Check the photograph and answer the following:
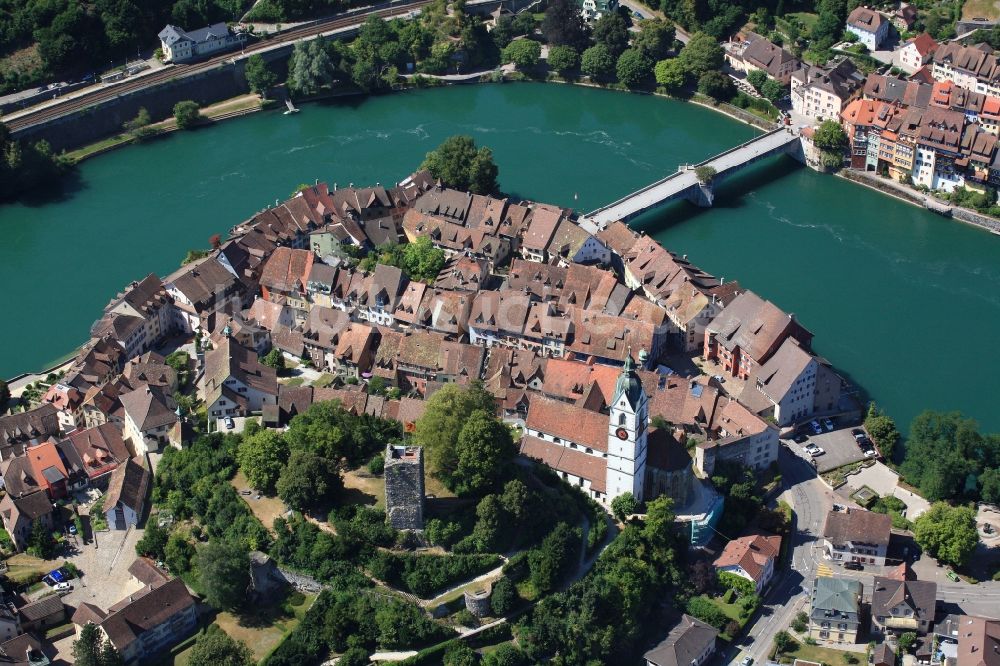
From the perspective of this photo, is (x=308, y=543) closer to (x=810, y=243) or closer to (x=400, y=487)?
(x=400, y=487)

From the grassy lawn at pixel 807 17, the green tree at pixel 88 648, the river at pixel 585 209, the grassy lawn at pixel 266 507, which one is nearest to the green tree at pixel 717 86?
the river at pixel 585 209

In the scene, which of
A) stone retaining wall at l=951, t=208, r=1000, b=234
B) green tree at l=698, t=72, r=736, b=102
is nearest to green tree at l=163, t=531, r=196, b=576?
stone retaining wall at l=951, t=208, r=1000, b=234

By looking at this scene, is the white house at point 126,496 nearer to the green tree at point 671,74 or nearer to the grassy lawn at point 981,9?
the green tree at point 671,74

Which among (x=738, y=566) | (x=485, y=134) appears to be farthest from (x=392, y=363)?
(x=485, y=134)

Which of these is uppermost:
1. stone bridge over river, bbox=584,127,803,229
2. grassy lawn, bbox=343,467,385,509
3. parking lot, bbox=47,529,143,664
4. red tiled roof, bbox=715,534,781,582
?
stone bridge over river, bbox=584,127,803,229

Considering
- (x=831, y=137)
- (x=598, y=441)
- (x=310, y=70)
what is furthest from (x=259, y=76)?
(x=598, y=441)

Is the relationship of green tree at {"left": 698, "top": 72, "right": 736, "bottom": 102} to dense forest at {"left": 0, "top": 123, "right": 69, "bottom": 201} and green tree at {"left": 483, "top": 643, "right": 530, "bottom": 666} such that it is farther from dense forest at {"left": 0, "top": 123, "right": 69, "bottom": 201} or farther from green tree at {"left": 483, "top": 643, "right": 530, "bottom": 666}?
green tree at {"left": 483, "top": 643, "right": 530, "bottom": 666}

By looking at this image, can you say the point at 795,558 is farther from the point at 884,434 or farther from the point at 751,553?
the point at 884,434
